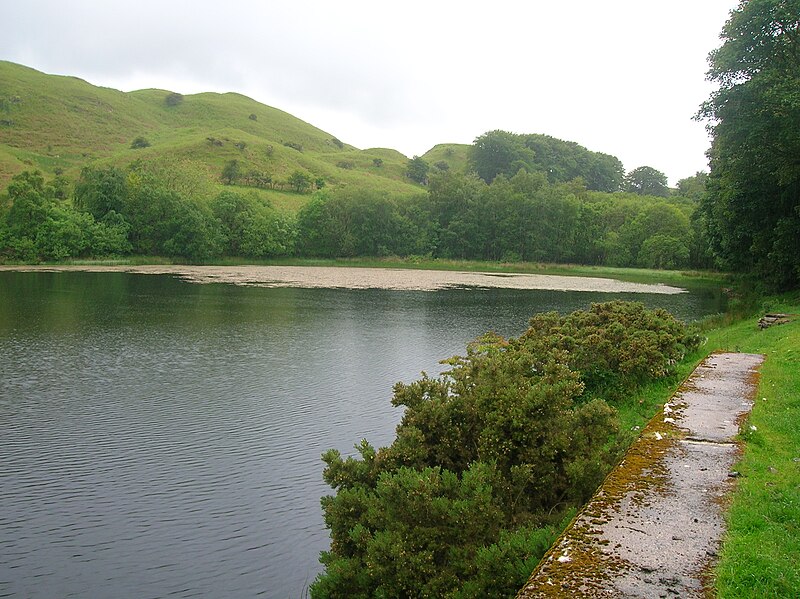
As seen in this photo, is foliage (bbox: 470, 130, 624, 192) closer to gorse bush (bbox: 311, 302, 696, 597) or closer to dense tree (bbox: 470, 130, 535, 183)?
dense tree (bbox: 470, 130, 535, 183)

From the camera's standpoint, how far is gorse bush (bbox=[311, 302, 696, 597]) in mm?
6188

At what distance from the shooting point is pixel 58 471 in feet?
38.0

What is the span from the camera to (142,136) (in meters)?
155

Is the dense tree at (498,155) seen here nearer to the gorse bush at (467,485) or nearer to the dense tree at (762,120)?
the dense tree at (762,120)

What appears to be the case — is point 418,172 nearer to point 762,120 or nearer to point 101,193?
point 101,193

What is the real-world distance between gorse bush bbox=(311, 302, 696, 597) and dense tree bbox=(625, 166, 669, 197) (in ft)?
608

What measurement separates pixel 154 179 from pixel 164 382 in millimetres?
85361

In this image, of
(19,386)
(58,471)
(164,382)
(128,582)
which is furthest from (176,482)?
(19,386)

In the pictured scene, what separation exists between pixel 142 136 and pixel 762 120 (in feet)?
510

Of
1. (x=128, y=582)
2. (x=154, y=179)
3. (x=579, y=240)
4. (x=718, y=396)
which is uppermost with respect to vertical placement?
(x=154, y=179)

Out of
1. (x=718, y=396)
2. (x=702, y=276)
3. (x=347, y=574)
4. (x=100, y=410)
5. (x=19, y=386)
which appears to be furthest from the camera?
(x=702, y=276)

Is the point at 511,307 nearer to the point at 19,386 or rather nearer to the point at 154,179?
the point at 19,386

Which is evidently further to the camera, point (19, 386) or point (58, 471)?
point (19, 386)

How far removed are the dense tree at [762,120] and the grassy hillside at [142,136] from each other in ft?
318
